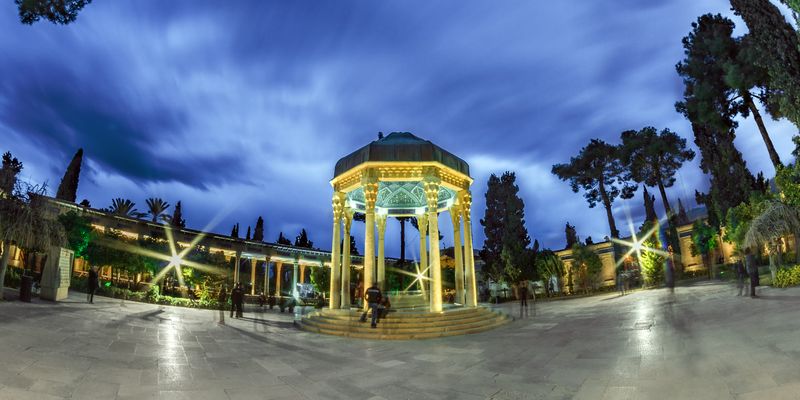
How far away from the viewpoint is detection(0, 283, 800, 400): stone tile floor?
500cm

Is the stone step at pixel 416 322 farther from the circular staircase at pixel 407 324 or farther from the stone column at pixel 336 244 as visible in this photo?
the stone column at pixel 336 244

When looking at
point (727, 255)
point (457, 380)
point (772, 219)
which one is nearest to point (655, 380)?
point (457, 380)

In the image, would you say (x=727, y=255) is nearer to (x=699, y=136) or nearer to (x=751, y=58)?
(x=699, y=136)

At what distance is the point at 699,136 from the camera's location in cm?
3052

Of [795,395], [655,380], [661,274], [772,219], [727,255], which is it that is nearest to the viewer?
[795,395]

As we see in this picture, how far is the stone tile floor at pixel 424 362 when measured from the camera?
5004 mm

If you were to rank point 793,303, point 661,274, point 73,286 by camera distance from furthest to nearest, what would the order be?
point 661,274 → point 73,286 → point 793,303

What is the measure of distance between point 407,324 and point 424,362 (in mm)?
4859

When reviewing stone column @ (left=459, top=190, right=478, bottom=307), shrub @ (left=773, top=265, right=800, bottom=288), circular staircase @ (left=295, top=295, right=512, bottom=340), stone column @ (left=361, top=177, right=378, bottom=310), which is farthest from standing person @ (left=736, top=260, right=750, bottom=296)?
stone column @ (left=361, top=177, right=378, bottom=310)

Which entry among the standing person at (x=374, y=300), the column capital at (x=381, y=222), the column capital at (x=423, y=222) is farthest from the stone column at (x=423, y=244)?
the standing person at (x=374, y=300)

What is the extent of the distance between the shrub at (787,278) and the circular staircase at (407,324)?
417 inches

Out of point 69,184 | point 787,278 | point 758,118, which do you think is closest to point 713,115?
point 758,118

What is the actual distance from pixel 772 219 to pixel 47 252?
97.1 ft

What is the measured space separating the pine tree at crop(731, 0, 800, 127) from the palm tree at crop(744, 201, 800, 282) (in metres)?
3.78
